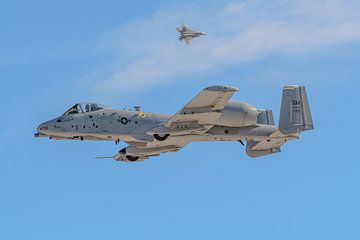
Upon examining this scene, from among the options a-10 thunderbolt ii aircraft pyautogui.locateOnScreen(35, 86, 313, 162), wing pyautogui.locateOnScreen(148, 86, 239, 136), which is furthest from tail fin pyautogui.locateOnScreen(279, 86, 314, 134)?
wing pyautogui.locateOnScreen(148, 86, 239, 136)

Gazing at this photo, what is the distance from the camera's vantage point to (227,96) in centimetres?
8081

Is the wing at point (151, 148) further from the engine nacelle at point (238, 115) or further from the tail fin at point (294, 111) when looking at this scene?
the tail fin at point (294, 111)

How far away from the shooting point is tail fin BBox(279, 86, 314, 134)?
87.2 m

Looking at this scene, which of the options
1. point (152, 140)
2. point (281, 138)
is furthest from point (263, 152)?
point (152, 140)

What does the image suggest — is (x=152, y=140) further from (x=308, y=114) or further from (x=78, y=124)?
(x=308, y=114)

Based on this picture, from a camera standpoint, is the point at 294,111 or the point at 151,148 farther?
the point at 151,148

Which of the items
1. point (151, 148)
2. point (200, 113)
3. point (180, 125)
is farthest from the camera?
point (151, 148)

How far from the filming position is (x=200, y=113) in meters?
82.6

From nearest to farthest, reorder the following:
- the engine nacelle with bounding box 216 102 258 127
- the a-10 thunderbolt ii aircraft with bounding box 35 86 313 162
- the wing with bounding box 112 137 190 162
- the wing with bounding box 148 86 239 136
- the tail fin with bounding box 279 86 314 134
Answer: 1. the wing with bounding box 148 86 239 136
2. the a-10 thunderbolt ii aircraft with bounding box 35 86 313 162
3. the engine nacelle with bounding box 216 102 258 127
4. the wing with bounding box 112 137 190 162
5. the tail fin with bounding box 279 86 314 134

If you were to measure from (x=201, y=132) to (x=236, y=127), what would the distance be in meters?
3.11

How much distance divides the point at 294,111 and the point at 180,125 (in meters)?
9.29

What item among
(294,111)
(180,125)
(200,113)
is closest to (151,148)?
(180,125)

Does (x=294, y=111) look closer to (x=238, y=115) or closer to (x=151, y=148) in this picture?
(x=238, y=115)

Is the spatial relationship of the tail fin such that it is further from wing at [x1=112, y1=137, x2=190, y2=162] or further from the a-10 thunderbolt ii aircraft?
wing at [x1=112, y1=137, x2=190, y2=162]
